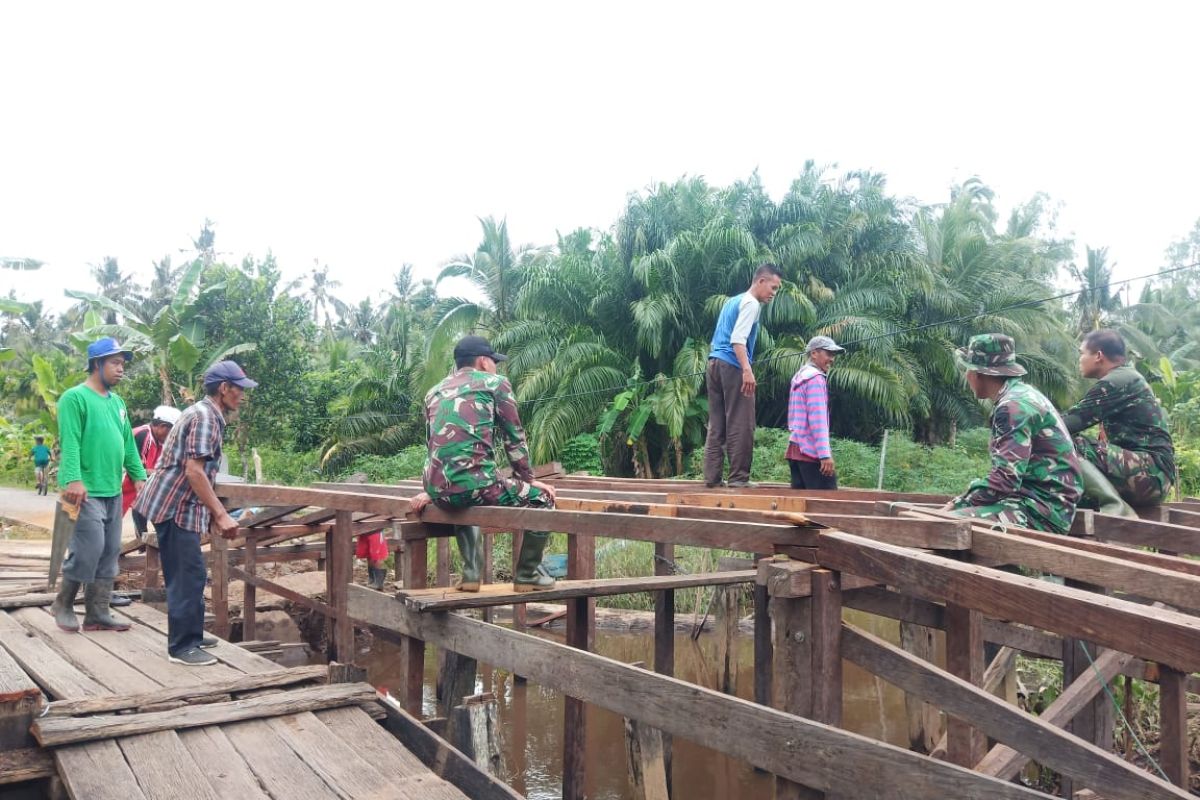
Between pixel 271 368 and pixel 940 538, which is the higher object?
pixel 271 368

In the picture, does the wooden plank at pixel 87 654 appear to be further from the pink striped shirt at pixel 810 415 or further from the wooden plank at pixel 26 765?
the pink striped shirt at pixel 810 415

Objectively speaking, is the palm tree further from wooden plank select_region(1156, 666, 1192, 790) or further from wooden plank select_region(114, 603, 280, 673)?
wooden plank select_region(1156, 666, 1192, 790)

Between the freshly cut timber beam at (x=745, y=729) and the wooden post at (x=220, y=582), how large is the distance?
3399 millimetres

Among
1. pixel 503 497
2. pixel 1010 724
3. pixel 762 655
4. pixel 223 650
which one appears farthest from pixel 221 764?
pixel 762 655

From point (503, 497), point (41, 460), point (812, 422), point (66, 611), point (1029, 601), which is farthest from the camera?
point (41, 460)

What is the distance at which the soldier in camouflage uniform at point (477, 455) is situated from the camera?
427 cm

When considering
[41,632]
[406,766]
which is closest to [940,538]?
[406,766]

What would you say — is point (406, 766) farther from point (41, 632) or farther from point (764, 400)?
point (764, 400)

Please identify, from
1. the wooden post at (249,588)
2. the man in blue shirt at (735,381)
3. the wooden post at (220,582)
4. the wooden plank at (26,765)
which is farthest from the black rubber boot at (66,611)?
the man in blue shirt at (735,381)

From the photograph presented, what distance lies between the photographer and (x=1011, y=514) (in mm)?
3881

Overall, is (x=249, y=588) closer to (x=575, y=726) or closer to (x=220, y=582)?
(x=220, y=582)

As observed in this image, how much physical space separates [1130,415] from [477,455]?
3.55m

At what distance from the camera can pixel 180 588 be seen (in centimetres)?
480

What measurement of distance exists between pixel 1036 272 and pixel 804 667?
20202 mm
